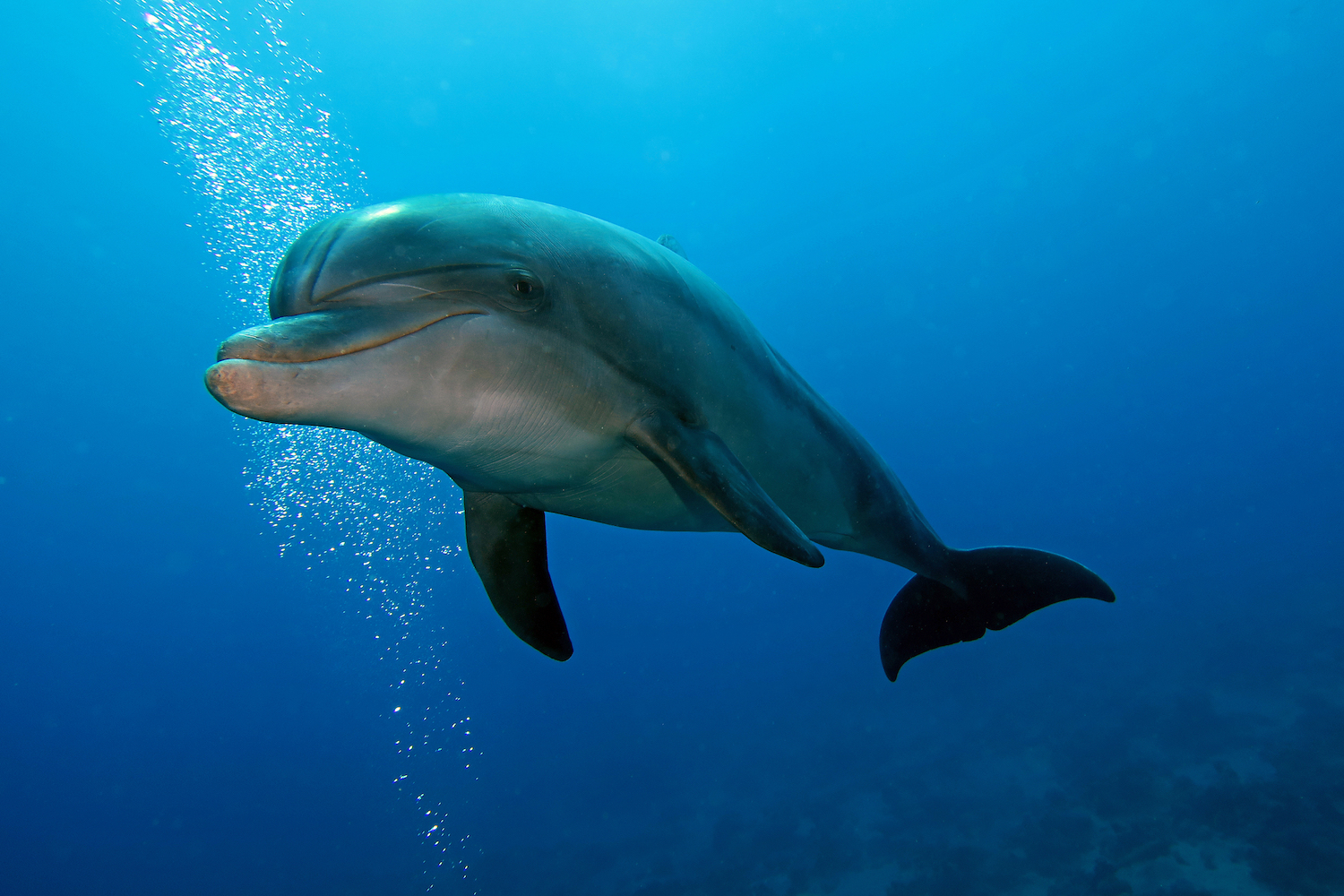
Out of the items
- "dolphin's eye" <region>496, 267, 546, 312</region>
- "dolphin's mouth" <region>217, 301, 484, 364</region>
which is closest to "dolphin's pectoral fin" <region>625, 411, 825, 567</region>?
"dolphin's eye" <region>496, 267, 546, 312</region>

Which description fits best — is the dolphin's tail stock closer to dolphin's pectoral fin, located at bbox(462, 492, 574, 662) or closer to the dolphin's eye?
dolphin's pectoral fin, located at bbox(462, 492, 574, 662)

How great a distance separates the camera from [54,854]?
119 ft

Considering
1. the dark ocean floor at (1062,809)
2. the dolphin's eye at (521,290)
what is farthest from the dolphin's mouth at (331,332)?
the dark ocean floor at (1062,809)

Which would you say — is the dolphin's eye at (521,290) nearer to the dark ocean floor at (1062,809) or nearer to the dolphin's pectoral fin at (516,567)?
the dolphin's pectoral fin at (516,567)

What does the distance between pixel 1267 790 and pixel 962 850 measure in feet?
17.6

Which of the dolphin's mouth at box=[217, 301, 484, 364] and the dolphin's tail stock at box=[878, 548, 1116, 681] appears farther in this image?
the dolphin's tail stock at box=[878, 548, 1116, 681]

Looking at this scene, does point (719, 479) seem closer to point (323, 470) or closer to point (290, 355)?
point (290, 355)

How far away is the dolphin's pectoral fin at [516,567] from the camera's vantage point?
377 cm

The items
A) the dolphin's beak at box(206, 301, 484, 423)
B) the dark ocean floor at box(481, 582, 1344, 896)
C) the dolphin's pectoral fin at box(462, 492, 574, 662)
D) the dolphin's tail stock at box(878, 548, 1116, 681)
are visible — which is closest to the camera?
the dolphin's beak at box(206, 301, 484, 423)

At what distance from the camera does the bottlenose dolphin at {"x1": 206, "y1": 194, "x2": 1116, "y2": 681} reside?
6.29 feet

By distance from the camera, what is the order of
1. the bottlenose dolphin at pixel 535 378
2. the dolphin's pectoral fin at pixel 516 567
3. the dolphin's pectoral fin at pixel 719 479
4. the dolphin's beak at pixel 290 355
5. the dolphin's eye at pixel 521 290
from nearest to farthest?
1. the dolphin's beak at pixel 290 355
2. the bottlenose dolphin at pixel 535 378
3. the dolphin's eye at pixel 521 290
4. the dolphin's pectoral fin at pixel 719 479
5. the dolphin's pectoral fin at pixel 516 567

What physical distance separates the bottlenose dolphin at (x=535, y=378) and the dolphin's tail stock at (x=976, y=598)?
1857 mm

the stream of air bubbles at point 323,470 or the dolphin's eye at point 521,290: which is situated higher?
the stream of air bubbles at point 323,470

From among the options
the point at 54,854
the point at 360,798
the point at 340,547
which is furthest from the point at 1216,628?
the point at 54,854
